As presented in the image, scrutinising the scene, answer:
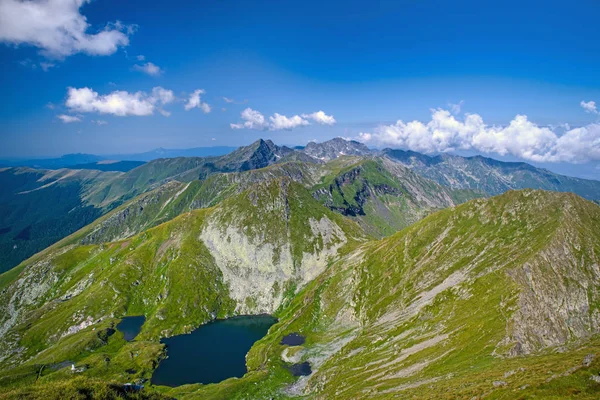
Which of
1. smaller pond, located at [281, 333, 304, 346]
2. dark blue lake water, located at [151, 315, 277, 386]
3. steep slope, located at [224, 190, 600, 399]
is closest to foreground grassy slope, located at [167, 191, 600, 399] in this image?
steep slope, located at [224, 190, 600, 399]

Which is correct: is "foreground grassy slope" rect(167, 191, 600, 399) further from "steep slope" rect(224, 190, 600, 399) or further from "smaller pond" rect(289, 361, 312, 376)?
"smaller pond" rect(289, 361, 312, 376)

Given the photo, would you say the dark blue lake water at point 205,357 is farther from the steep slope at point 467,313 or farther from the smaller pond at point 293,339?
the smaller pond at point 293,339

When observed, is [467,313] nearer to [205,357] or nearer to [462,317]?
[462,317]

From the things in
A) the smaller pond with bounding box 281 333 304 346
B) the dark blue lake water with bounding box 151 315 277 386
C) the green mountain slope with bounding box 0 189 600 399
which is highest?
the green mountain slope with bounding box 0 189 600 399

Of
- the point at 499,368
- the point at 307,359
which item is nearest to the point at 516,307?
the point at 499,368

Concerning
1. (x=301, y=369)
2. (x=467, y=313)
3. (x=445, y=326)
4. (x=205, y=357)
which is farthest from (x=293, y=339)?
(x=467, y=313)
